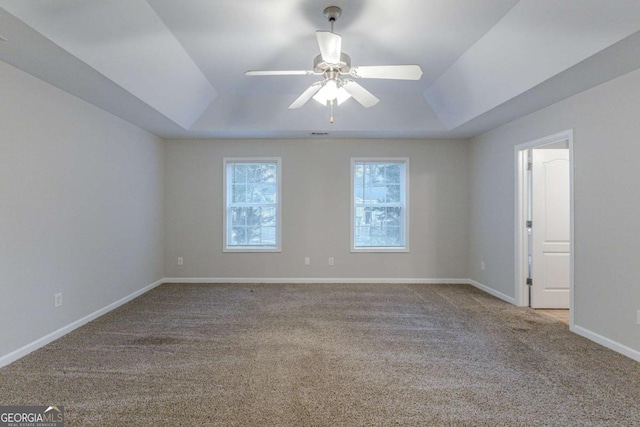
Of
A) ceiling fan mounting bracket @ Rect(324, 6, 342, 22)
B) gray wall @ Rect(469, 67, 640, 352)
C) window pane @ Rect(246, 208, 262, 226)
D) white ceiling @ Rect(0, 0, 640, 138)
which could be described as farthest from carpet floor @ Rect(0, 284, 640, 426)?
ceiling fan mounting bracket @ Rect(324, 6, 342, 22)

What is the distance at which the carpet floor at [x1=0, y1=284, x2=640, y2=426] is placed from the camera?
6.14 ft

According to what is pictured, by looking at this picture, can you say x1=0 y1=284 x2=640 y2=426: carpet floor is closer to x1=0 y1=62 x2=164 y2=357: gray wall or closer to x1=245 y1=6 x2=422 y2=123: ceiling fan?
x1=0 y1=62 x2=164 y2=357: gray wall

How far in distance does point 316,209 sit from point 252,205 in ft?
3.44

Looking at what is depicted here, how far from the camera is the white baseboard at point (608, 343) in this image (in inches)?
99.5

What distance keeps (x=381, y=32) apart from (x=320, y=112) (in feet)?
5.80

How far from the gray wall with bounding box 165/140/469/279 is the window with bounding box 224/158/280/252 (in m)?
0.16

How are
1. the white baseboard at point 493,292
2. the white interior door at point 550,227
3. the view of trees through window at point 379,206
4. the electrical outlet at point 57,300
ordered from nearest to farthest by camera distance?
the electrical outlet at point 57,300 → the white interior door at point 550,227 → the white baseboard at point 493,292 → the view of trees through window at point 379,206

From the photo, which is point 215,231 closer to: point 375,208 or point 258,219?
point 258,219

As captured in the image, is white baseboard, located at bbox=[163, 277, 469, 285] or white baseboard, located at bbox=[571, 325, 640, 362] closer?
white baseboard, located at bbox=[571, 325, 640, 362]

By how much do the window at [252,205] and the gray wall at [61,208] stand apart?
1315 millimetres

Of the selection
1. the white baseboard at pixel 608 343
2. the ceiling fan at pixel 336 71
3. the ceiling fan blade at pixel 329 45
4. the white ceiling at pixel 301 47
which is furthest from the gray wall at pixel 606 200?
the ceiling fan blade at pixel 329 45

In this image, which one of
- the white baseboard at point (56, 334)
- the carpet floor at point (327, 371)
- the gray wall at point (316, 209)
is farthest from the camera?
the gray wall at point (316, 209)

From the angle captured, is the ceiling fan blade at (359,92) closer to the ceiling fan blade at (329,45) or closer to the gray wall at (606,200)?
the ceiling fan blade at (329,45)

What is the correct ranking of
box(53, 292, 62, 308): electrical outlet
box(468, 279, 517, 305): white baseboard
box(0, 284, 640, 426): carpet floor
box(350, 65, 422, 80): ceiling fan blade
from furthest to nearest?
box(468, 279, 517, 305): white baseboard, box(53, 292, 62, 308): electrical outlet, box(350, 65, 422, 80): ceiling fan blade, box(0, 284, 640, 426): carpet floor
